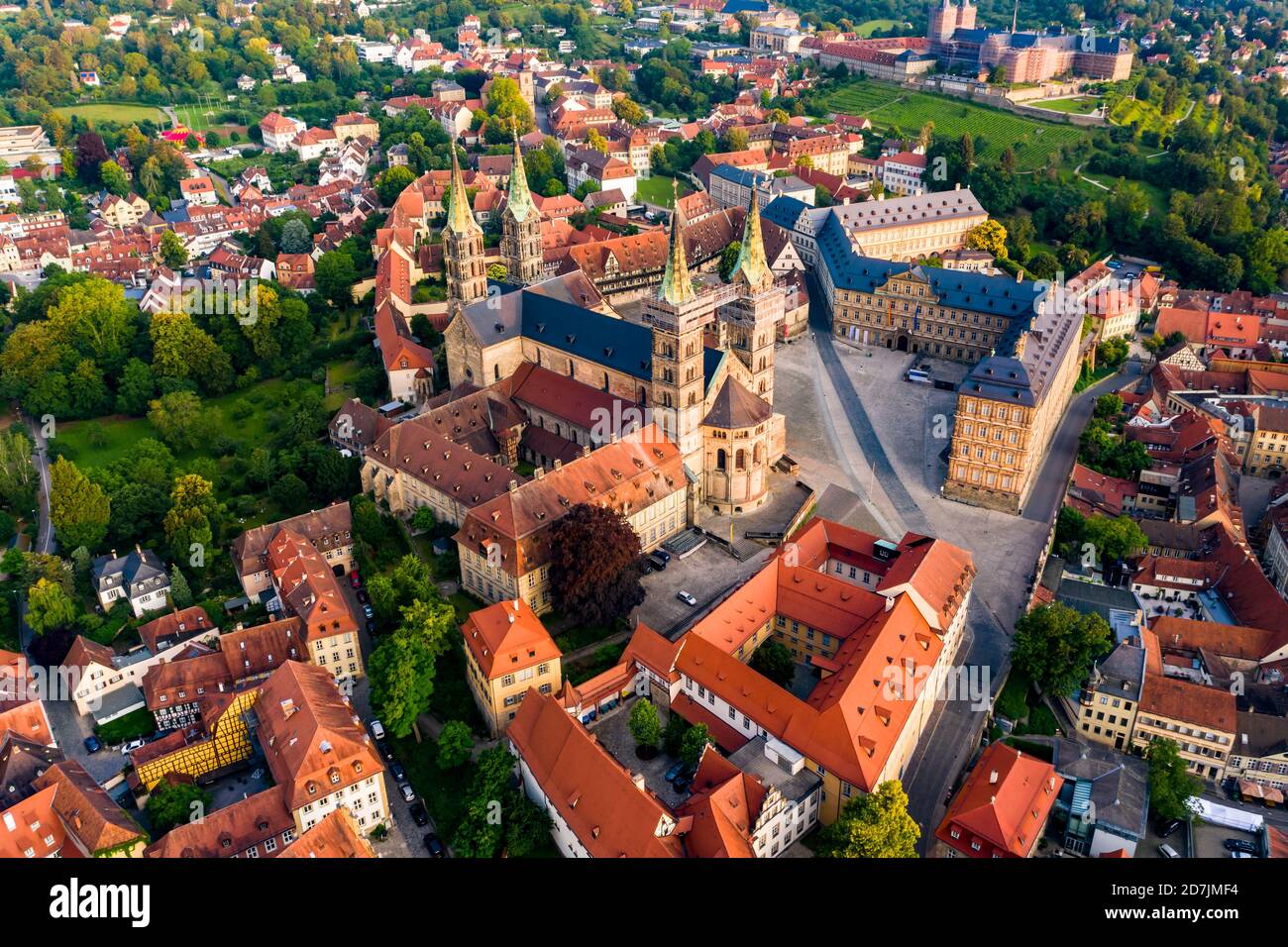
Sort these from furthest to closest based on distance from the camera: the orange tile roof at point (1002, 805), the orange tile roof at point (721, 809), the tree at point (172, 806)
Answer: the tree at point (172, 806) → the orange tile roof at point (1002, 805) → the orange tile roof at point (721, 809)

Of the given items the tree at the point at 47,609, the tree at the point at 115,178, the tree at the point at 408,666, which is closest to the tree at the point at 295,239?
the tree at the point at 115,178

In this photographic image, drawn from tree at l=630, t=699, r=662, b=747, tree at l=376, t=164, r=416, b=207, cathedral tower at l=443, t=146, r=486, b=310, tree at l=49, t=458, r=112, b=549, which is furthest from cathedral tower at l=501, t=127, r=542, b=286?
tree at l=376, t=164, r=416, b=207

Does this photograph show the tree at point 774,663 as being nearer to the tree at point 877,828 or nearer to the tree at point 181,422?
the tree at point 877,828

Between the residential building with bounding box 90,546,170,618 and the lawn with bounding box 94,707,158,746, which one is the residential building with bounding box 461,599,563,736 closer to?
the lawn with bounding box 94,707,158,746

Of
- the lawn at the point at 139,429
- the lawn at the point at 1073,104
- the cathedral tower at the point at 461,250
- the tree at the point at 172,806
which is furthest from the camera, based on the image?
the lawn at the point at 1073,104

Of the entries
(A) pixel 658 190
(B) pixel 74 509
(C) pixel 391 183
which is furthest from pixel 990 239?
(B) pixel 74 509

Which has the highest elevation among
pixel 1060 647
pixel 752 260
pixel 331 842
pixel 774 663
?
pixel 752 260

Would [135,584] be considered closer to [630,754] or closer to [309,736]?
[309,736]
